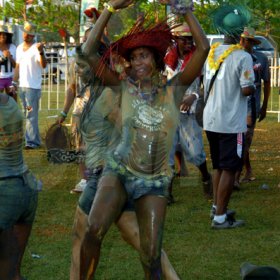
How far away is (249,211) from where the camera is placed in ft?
27.6

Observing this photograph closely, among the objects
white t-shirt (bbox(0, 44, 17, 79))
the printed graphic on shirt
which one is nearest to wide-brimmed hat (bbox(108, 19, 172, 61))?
the printed graphic on shirt

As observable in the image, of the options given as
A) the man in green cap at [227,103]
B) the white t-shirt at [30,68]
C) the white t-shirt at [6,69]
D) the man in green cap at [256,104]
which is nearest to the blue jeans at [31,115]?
the white t-shirt at [30,68]

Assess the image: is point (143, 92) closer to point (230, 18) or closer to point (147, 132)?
point (147, 132)

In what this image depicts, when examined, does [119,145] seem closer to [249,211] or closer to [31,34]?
[249,211]

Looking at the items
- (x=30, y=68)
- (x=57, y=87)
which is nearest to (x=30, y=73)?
(x=30, y=68)

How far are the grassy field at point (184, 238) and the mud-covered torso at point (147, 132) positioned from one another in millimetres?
1157

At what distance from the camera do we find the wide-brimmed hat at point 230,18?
751 cm

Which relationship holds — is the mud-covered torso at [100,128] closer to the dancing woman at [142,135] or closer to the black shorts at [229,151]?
the dancing woman at [142,135]

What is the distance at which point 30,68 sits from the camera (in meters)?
13.6

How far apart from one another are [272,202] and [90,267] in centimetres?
418

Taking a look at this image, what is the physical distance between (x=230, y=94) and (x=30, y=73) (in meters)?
6.50

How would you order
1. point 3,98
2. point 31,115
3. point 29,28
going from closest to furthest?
1. point 3,98
2. point 29,28
3. point 31,115

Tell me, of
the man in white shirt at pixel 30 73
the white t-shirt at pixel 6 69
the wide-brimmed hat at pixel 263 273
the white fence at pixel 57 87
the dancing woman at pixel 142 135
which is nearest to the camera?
the wide-brimmed hat at pixel 263 273

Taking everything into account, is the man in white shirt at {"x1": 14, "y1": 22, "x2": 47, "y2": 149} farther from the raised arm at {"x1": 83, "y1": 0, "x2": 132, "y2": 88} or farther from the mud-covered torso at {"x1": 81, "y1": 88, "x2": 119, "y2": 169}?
the raised arm at {"x1": 83, "y1": 0, "x2": 132, "y2": 88}
